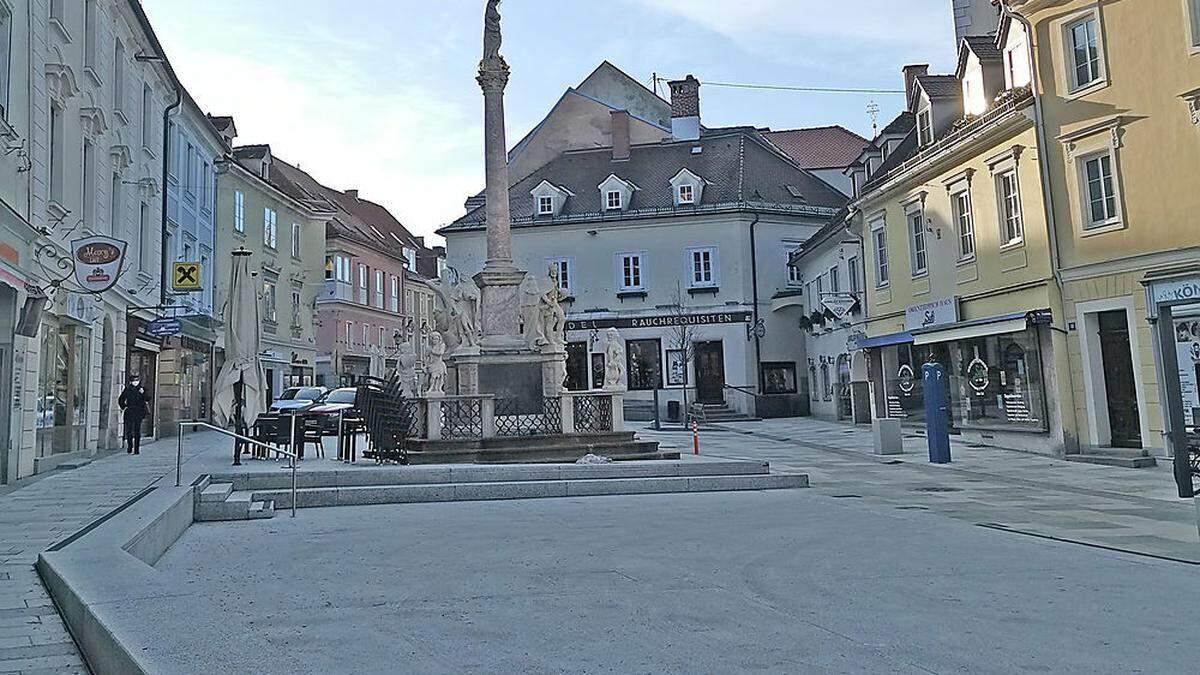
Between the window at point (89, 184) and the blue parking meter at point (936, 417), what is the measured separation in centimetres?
1774

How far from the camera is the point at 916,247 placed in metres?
26.0

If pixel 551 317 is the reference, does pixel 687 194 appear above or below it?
above

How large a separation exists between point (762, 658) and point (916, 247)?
75.6ft

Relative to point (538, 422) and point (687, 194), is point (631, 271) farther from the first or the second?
point (538, 422)

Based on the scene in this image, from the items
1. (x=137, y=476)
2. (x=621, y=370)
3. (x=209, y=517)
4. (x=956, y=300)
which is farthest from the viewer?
(x=956, y=300)

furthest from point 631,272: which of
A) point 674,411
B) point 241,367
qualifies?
point 241,367

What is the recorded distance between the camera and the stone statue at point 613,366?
1644cm

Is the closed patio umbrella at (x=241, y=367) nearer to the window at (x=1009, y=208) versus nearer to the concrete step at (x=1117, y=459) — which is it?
the concrete step at (x=1117, y=459)

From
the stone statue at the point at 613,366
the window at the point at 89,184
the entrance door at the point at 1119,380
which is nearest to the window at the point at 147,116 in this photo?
the window at the point at 89,184

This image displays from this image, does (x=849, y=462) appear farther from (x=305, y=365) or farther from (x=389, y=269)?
(x=389, y=269)

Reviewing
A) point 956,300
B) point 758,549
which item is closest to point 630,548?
point 758,549

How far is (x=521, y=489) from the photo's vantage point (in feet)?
43.4

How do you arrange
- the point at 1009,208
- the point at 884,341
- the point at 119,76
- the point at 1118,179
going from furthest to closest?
the point at 884,341 → the point at 119,76 → the point at 1009,208 → the point at 1118,179

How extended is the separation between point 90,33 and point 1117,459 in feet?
73.9
